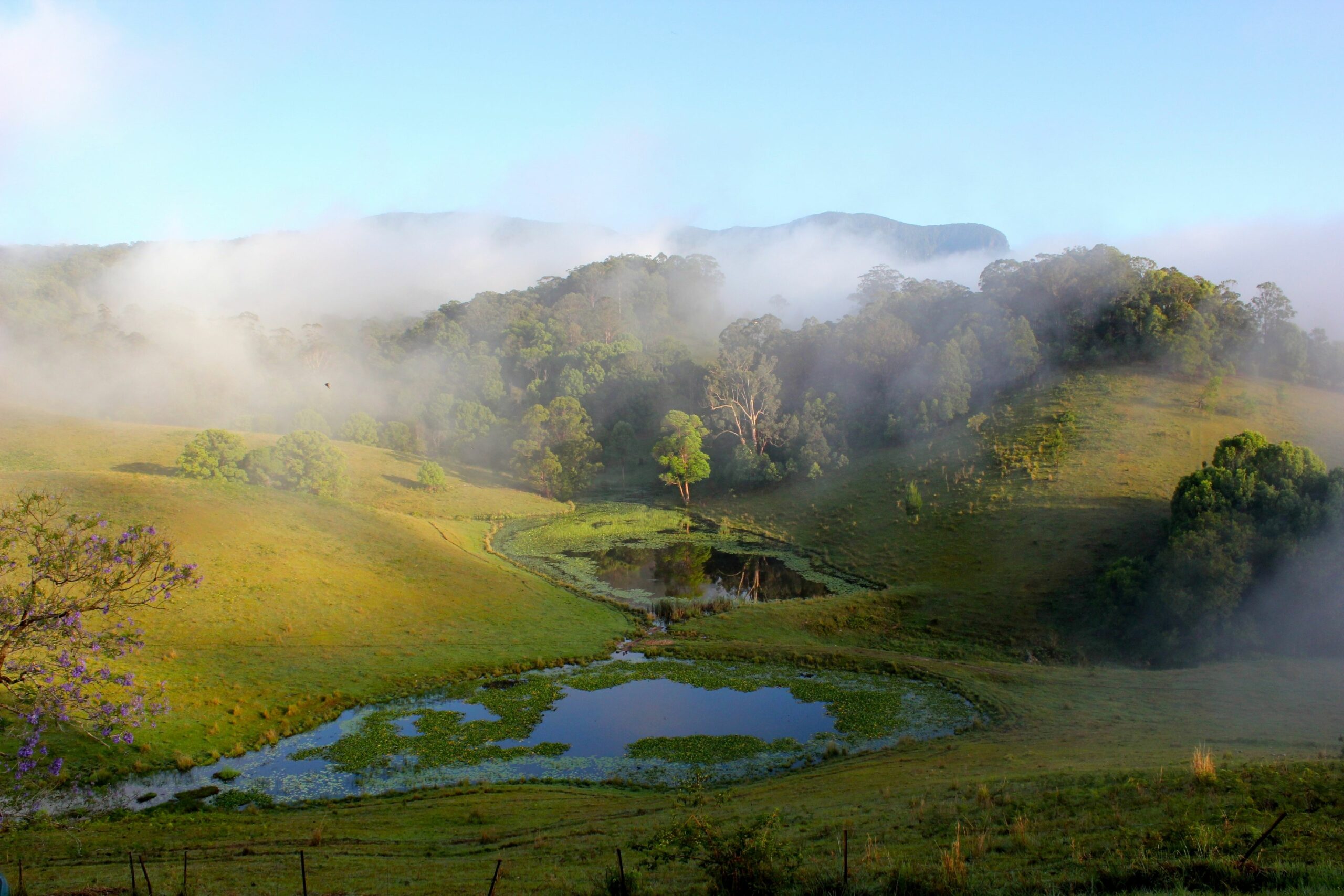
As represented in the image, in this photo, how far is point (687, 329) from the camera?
153500 millimetres

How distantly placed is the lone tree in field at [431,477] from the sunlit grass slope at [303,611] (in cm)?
1486

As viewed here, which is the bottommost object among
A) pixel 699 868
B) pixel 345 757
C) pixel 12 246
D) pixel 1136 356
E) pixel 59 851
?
pixel 345 757

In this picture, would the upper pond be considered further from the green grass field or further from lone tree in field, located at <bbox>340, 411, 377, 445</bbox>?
lone tree in field, located at <bbox>340, 411, 377, 445</bbox>

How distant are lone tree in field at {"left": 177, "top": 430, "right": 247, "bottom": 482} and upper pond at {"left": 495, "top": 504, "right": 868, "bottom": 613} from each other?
2162 cm

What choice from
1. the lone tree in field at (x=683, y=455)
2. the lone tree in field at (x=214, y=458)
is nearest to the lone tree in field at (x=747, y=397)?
the lone tree in field at (x=683, y=455)

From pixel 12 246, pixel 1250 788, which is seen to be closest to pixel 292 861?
pixel 1250 788

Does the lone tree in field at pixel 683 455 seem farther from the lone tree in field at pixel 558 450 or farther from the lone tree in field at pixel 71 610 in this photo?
the lone tree in field at pixel 71 610

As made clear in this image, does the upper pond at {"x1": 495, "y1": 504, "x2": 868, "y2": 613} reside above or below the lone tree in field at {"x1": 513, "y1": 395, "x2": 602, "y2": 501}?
below

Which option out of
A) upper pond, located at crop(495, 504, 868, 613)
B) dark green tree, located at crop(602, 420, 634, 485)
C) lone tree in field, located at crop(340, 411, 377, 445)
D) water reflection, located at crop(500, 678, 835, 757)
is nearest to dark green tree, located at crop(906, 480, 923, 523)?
upper pond, located at crop(495, 504, 868, 613)

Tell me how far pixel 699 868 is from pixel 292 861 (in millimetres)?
8269

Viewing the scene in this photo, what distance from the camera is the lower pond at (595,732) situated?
20.7 metres

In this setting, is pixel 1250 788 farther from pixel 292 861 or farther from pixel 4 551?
pixel 4 551

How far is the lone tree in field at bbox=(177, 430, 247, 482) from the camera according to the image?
55625mm

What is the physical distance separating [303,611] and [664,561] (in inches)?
987
